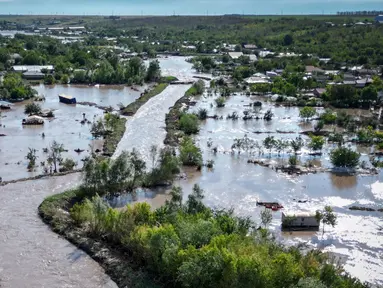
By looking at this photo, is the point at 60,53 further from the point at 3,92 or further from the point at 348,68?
the point at 348,68

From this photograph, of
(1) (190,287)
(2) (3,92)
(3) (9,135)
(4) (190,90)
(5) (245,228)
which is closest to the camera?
(1) (190,287)

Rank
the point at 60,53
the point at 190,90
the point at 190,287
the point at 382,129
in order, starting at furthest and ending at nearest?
the point at 60,53
the point at 190,90
the point at 382,129
the point at 190,287

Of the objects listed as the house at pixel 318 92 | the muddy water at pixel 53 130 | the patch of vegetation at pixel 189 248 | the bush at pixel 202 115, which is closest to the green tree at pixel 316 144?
the patch of vegetation at pixel 189 248

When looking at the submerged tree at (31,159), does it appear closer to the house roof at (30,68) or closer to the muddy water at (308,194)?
the muddy water at (308,194)

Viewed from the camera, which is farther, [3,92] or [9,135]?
[3,92]

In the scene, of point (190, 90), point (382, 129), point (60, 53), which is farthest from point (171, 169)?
point (60, 53)

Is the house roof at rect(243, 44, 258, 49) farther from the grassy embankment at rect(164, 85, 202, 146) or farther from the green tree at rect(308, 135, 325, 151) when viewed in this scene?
the green tree at rect(308, 135, 325, 151)

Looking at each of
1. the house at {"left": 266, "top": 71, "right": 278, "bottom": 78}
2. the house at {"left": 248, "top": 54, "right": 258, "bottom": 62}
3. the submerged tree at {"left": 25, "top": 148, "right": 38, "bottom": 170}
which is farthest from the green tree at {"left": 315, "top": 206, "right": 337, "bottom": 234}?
the house at {"left": 248, "top": 54, "right": 258, "bottom": 62}
